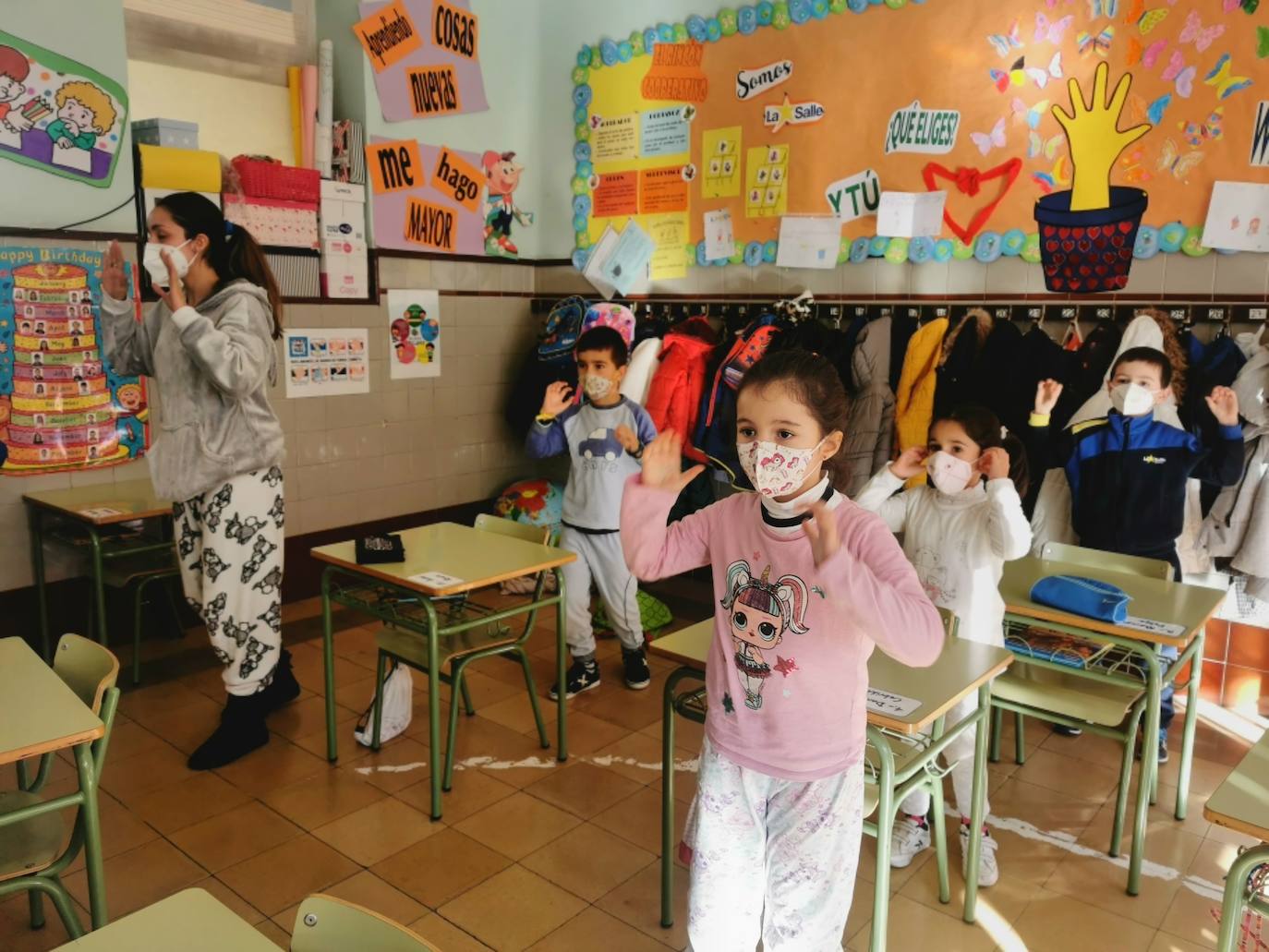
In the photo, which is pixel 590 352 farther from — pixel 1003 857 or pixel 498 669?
pixel 1003 857

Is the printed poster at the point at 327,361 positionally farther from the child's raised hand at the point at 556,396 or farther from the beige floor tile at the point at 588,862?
the beige floor tile at the point at 588,862

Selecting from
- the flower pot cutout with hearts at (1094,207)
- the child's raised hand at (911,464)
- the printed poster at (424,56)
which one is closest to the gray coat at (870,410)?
the flower pot cutout with hearts at (1094,207)

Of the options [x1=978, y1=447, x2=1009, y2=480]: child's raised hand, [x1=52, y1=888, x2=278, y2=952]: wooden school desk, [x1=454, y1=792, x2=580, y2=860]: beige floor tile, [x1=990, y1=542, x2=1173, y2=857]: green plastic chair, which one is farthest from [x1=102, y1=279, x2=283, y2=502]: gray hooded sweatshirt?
[x1=990, y1=542, x2=1173, y2=857]: green plastic chair

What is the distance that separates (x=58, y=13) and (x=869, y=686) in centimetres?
386

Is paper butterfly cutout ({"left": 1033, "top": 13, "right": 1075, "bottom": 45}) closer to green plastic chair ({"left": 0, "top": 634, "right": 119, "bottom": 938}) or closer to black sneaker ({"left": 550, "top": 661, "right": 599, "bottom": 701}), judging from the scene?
black sneaker ({"left": 550, "top": 661, "right": 599, "bottom": 701})

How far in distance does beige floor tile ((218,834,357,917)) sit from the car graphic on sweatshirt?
1.67 m

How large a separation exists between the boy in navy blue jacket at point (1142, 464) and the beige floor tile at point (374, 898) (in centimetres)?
238

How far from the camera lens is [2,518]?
3842 mm

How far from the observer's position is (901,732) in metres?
1.90

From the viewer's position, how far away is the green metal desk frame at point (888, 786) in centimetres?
194

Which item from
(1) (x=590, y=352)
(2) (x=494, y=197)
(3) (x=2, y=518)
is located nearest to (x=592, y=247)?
(2) (x=494, y=197)

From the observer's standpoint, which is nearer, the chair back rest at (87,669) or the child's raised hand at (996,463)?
the chair back rest at (87,669)

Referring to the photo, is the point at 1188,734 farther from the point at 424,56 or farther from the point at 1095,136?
the point at 424,56

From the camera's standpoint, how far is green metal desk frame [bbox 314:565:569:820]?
284 cm
